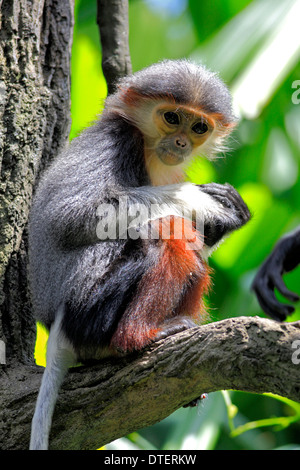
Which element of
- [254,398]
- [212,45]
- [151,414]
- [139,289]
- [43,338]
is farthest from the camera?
[254,398]

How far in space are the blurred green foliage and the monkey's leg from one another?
2172 millimetres

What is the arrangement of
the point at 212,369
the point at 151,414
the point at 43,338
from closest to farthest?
1. the point at 212,369
2. the point at 151,414
3. the point at 43,338

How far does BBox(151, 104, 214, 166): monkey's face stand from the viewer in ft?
15.1

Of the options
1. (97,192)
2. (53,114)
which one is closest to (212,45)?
(53,114)

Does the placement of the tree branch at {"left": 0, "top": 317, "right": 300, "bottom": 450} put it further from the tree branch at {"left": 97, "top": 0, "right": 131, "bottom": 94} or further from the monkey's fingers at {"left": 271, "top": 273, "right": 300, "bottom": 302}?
the tree branch at {"left": 97, "top": 0, "right": 131, "bottom": 94}

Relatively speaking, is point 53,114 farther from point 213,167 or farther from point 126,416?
point 213,167

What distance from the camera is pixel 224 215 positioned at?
431 centimetres

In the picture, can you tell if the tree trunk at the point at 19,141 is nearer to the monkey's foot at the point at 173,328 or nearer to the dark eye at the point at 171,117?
the dark eye at the point at 171,117

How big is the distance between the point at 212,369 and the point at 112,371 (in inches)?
28.4

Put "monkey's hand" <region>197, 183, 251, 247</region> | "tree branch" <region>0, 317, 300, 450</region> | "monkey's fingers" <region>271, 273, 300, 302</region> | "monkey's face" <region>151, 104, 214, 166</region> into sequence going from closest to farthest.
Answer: "tree branch" <region>0, 317, 300, 450</region> → "monkey's fingers" <region>271, 273, 300, 302</region> → "monkey's hand" <region>197, 183, 251, 247</region> → "monkey's face" <region>151, 104, 214, 166</region>

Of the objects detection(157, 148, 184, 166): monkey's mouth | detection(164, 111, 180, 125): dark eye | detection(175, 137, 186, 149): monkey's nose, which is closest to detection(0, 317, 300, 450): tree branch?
detection(157, 148, 184, 166): monkey's mouth

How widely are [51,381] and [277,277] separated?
166 cm

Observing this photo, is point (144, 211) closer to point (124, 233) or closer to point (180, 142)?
point (124, 233)

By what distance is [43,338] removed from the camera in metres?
5.25
